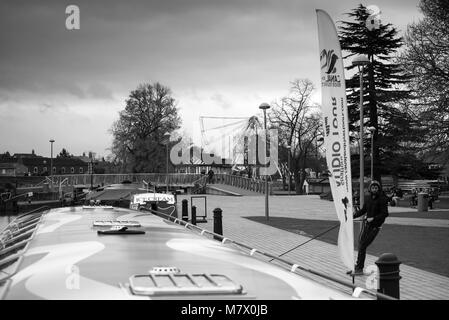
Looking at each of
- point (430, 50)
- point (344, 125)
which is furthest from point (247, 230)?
point (430, 50)

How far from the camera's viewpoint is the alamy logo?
→ 28.6 feet

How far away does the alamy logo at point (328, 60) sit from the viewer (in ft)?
28.6

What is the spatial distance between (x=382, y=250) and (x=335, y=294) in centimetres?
1148

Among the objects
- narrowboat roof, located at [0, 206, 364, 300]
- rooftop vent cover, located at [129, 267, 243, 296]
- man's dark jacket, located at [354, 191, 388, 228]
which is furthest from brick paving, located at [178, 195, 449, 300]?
rooftop vent cover, located at [129, 267, 243, 296]

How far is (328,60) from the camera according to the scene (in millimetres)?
8758

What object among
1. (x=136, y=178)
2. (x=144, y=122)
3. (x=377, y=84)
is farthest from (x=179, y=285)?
(x=144, y=122)

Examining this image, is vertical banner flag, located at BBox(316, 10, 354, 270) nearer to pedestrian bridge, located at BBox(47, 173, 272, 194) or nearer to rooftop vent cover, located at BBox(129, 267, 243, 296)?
rooftop vent cover, located at BBox(129, 267, 243, 296)

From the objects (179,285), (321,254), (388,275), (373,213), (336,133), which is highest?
(336,133)

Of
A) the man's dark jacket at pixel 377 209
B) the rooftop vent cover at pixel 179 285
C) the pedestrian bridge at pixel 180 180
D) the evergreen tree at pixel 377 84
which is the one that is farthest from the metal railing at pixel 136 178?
the rooftop vent cover at pixel 179 285

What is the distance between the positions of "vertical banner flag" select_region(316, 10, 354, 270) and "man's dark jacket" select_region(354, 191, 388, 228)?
2.57 metres

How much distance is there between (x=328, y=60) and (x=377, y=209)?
3.65 m

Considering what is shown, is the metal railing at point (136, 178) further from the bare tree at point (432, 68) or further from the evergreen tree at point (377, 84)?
the bare tree at point (432, 68)

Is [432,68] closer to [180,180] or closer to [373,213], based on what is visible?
[373,213]

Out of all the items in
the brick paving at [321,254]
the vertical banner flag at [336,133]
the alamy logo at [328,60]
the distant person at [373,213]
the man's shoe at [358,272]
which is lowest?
the brick paving at [321,254]
